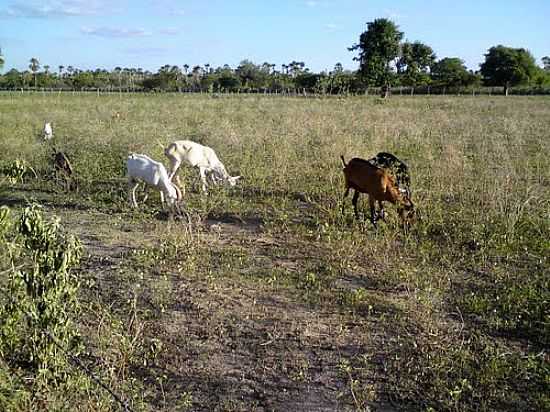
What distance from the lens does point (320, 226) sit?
23.9 ft

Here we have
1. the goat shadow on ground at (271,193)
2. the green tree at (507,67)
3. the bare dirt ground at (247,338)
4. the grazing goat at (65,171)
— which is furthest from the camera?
the green tree at (507,67)

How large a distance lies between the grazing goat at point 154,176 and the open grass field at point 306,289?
35 centimetres

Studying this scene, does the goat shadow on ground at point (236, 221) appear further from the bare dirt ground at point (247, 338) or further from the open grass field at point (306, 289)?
the bare dirt ground at point (247, 338)

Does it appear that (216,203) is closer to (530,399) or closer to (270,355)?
(270,355)

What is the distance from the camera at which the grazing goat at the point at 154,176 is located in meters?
8.04

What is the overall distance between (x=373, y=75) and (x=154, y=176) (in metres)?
37.5

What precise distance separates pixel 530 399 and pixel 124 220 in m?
5.98

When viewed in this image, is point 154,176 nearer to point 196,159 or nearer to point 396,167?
point 196,159

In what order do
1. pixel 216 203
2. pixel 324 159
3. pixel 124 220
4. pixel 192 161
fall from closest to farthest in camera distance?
pixel 124 220 → pixel 216 203 → pixel 192 161 → pixel 324 159

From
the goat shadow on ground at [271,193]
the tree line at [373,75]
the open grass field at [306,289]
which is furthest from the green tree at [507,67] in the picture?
the goat shadow on ground at [271,193]

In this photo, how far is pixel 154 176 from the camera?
8062 millimetres

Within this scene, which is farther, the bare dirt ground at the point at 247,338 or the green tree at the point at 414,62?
the green tree at the point at 414,62

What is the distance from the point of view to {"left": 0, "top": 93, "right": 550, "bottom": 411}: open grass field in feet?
12.5

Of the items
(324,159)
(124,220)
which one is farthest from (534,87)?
(124,220)
